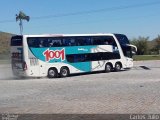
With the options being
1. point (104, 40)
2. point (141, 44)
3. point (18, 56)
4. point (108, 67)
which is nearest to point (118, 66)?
point (108, 67)

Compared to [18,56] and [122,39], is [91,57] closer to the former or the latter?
[122,39]

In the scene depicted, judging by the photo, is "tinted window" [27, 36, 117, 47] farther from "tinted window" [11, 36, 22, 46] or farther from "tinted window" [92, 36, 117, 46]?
"tinted window" [11, 36, 22, 46]

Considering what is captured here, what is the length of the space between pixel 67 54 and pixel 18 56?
3.76 meters

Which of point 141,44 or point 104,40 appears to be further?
point 141,44

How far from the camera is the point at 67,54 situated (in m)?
31.1

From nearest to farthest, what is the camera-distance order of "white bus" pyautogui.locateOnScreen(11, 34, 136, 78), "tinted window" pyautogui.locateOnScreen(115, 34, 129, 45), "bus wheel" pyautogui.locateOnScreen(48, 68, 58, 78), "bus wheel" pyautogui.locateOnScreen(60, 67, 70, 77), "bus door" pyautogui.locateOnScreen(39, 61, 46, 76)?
"white bus" pyautogui.locateOnScreen(11, 34, 136, 78) < "bus door" pyautogui.locateOnScreen(39, 61, 46, 76) < "bus wheel" pyautogui.locateOnScreen(48, 68, 58, 78) < "bus wheel" pyautogui.locateOnScreen(60, 67, 70, 77) < "tinted window" pyautogui.locateOnScreen(115, 34, 129, 45)

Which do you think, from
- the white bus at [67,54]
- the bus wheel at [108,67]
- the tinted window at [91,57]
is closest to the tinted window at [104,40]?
the white bus at [67,54]

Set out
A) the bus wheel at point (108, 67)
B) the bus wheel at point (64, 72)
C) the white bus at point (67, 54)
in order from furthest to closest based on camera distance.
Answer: the bus wheel at point (108, 67) → the bus wheel at point (64, 72) → the white bus at point (67, 54)

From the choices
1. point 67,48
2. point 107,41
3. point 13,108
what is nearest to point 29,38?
point 67,48

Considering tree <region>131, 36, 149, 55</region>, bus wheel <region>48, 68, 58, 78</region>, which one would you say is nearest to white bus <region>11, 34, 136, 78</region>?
bus wheel <region>48, 68, 58, 78</region>

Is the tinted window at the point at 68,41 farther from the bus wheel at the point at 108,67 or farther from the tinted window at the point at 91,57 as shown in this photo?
the bus wheel at the point at 108,67

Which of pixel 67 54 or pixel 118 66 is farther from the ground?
pixel 67 54

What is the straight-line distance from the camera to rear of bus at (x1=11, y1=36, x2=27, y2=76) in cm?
2883

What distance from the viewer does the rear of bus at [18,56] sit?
94.6ft
